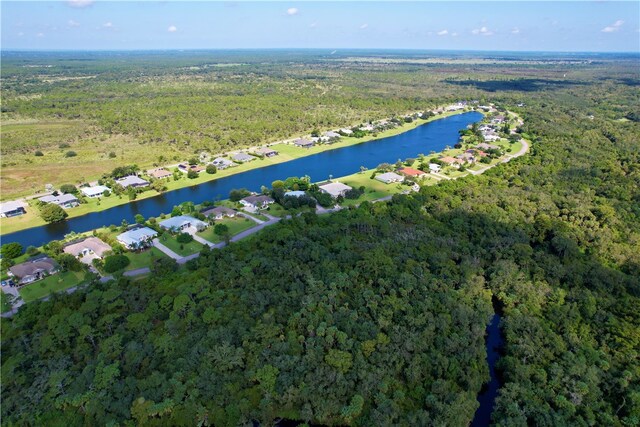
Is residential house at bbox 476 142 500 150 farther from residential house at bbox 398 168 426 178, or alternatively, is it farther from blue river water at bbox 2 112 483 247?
residential house at bbox 398 168 426 178

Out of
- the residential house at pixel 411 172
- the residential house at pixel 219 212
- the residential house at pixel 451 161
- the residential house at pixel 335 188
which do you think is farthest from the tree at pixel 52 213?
the residential house at pixel 451 161

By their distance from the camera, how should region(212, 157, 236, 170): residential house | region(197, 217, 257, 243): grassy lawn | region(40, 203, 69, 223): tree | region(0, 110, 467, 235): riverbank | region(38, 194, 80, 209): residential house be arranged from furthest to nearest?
region(212, 157, 236, 170): residential house
region(38, 194, 80, 209): residential house
region(0, 110, 467, 235): riverbank
region(40, 203, 69, 223): tree
region(197, 217, 257, 243): grassy lawn

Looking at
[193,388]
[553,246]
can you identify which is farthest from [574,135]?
[193,388]

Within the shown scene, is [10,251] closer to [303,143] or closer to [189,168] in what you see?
[189,168]

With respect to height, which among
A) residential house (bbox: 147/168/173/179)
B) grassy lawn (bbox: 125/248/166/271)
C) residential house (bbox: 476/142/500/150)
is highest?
residential house (bbox: 476/142/500/150)

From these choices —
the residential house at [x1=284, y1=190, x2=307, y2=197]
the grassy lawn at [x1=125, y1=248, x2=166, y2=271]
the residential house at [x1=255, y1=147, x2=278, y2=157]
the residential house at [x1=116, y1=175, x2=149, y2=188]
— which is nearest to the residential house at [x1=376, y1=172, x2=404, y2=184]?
the residential house at [x1=284, y1=190, x2=307, y2=197]

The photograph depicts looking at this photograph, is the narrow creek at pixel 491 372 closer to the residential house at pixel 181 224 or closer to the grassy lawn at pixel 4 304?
the residential house at pixel 181 224

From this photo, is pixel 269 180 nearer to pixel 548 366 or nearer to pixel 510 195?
pixel 510 195
